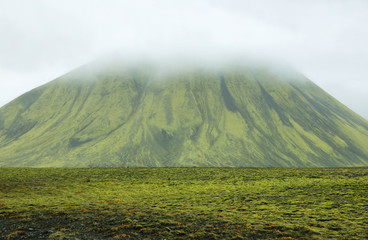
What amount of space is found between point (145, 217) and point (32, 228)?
12.9 m

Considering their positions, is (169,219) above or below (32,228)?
below

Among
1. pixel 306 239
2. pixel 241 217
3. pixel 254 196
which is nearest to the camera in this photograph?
pixel 306 239

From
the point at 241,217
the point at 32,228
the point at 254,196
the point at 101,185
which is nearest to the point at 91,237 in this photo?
the point at 32,228

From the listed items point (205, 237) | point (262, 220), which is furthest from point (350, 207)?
point (205, 237)

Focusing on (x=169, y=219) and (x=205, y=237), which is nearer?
(x=205, y=237)

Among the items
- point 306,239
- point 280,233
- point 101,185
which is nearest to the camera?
point 306,239

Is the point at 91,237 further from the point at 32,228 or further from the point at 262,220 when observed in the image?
the point at 262,220

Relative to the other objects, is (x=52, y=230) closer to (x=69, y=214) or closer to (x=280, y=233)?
(x=69, y=214)

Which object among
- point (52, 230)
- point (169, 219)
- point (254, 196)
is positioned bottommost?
point (254, 196)

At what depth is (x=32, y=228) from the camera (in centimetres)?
2939

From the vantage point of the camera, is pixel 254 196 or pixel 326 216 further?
pixel 254 196

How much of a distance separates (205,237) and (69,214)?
19945mm

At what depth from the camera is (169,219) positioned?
34.2 meters

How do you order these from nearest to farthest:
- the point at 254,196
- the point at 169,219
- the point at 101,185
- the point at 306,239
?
1. the point at 306,239
2. the point at 169,219
3. the point at 254,196
4. the point at 101,185
